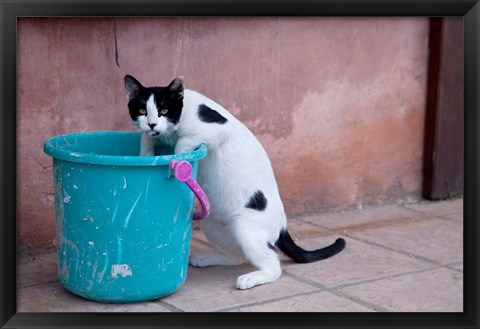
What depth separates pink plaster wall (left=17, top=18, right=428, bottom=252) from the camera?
395 cm

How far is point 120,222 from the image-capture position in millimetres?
3268

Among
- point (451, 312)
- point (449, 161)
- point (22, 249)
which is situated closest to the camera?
point (451, 312)

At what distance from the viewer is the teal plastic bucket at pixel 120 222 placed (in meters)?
3.23

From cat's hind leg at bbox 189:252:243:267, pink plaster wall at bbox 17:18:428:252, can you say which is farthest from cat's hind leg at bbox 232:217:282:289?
pink plaster wall at bbox 17:18:428:252

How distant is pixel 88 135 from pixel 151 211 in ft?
2.01

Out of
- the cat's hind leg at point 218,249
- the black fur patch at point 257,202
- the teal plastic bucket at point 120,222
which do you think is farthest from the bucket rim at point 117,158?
the cat's hind leg at point 218,249

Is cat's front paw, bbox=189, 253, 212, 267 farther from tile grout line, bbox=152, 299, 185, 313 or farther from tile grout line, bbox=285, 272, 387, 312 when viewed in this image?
tile grout line, bbox=152, 299, 185, 313

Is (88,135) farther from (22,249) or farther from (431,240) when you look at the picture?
(431,240)

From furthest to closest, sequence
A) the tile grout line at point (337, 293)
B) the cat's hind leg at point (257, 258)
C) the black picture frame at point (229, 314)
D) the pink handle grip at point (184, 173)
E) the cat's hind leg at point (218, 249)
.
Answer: the cat's hind leg at point (218, 249) < the cat's hind leg at point (257, 258) < the tile grout line at point (337, 293) < the pink handle grip at point (184, 173) < the black picture frame at point (229, 314)

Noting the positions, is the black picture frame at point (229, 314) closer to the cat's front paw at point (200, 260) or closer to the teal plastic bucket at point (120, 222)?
the teal plastic bucket at point (120, 222)

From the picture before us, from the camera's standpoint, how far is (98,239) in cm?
330

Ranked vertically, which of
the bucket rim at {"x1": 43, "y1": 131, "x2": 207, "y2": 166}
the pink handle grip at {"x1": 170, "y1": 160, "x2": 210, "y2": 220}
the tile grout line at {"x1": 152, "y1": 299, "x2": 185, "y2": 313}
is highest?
the bucket rim at {"x1": 43, "y1": 131, "x2": 207, "y2": 166}

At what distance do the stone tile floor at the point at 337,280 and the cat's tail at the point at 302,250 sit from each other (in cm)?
3
